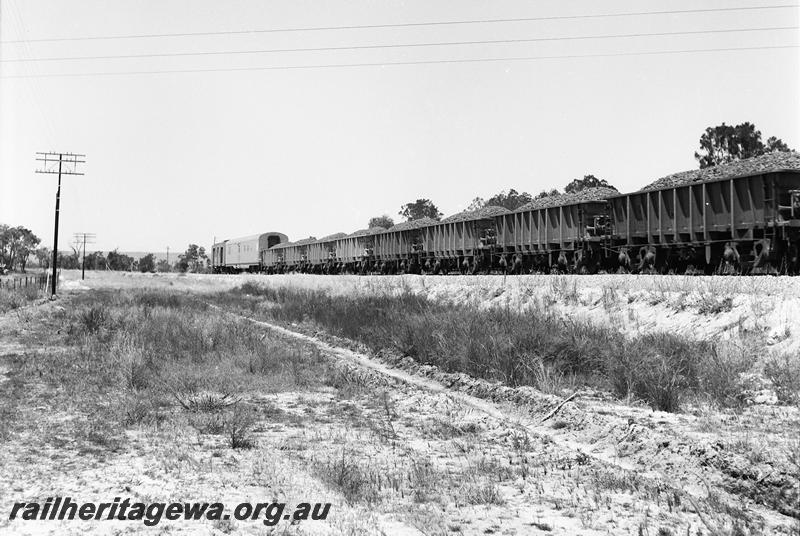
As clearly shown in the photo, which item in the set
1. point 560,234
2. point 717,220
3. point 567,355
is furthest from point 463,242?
point 567,355

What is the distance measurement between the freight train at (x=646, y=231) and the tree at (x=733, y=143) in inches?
1318

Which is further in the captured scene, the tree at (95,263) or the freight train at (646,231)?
the tree at (95,263)

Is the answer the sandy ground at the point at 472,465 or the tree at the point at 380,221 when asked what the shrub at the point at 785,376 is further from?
the tree at the point at 380,221

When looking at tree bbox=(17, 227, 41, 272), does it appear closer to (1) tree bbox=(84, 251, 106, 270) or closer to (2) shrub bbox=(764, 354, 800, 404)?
(1) tree bbox=(84, 251, 106, 270)

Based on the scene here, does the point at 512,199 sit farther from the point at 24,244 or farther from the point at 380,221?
the point at 24,244

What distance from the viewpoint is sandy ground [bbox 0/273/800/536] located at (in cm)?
405

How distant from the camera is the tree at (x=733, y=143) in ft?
175

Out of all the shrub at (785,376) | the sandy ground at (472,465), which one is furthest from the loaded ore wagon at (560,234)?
the sandy ground at (472,465)

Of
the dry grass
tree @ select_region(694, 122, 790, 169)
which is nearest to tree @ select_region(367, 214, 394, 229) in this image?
tree @ select_region(694, 122, 790, 169)

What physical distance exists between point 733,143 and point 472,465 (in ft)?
192

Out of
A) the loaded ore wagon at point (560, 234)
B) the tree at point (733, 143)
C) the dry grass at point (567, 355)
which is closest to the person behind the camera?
the dry grass at point (567, 355)

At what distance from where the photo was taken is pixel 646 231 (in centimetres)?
1886

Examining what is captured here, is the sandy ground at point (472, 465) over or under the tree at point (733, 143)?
under

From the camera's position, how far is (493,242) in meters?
28.2
